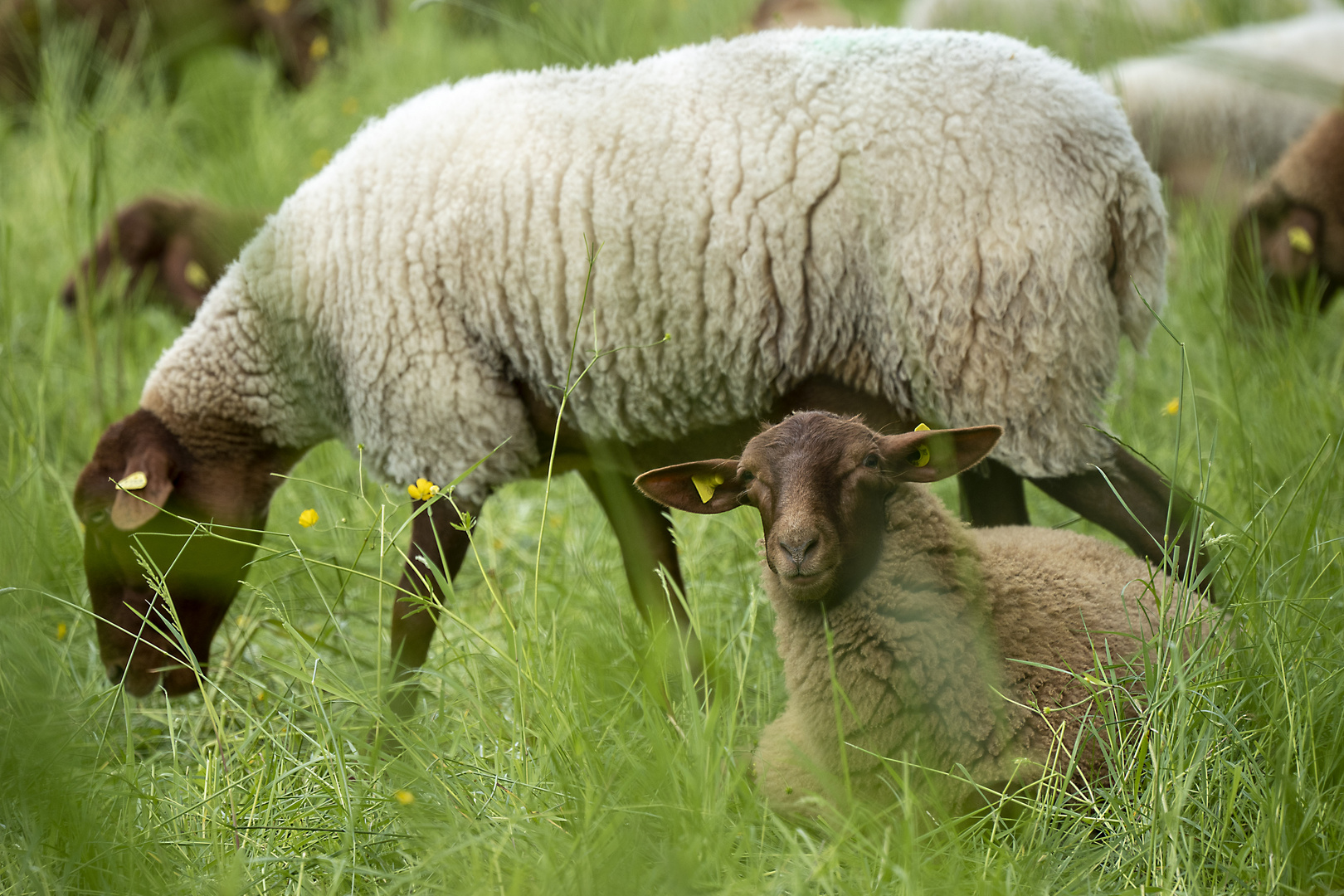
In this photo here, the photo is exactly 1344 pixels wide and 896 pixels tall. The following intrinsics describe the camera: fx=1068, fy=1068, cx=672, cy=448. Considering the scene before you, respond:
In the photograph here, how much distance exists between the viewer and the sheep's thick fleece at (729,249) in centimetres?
246

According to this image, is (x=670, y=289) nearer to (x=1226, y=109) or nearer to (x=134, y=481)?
(x=134, y=481)

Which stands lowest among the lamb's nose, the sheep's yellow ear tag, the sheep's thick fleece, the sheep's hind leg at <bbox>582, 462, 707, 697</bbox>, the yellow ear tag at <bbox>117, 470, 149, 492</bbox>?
the sheep's hind leg at <bbox>582, 462, 707, 697</bbox>

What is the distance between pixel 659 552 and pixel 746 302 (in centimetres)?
93

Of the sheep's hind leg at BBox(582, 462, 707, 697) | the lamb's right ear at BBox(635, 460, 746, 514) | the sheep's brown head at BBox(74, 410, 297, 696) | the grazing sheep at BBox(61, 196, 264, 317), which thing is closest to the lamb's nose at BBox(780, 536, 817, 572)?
the lamb's right ear at BBox(635, 460, 746, 514)

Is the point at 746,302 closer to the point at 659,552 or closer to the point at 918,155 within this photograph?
the point at 918,155

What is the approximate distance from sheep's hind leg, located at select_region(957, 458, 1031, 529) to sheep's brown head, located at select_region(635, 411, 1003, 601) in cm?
92

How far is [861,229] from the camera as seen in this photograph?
2.52 metres

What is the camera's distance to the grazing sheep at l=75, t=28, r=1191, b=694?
2.47 m

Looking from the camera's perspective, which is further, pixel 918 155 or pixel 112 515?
pixel 112 515

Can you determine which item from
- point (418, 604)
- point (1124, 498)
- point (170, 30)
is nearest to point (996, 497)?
point (1124, 498)

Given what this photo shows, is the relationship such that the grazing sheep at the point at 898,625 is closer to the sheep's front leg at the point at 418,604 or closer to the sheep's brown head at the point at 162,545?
the sheep's front leg at the point at 418,604

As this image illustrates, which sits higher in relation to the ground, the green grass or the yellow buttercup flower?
the yellow buttercup flower

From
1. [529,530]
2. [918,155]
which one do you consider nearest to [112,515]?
[529,530]

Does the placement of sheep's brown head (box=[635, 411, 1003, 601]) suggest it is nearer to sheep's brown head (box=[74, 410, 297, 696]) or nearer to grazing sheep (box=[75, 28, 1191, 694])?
grazing sheep (box=[75, 28, 1191, 694])
